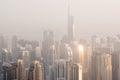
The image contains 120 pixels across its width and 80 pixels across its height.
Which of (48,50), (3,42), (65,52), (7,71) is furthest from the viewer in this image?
(48,50)

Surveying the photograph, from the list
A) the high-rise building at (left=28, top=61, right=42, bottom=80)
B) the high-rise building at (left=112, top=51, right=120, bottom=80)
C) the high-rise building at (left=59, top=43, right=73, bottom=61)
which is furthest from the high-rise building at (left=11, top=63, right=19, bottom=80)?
the high-rise building at (left=112, top=51, right=120, bottom=80)

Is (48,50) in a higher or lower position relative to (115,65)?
higher

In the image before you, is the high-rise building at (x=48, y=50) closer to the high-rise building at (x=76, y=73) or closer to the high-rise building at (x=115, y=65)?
the high-rise building at (x=76, y=73)

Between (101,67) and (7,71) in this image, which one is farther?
(101,67)

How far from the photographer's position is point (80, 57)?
3807 millimetres

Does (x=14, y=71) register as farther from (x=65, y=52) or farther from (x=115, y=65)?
(x=115, y=65)

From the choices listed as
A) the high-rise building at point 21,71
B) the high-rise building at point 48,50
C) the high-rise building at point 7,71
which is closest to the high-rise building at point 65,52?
the high-rise building at point 48,50

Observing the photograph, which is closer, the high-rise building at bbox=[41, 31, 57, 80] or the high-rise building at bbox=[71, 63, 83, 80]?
the high-rise building at bbox=[71, 63, 83, 80]

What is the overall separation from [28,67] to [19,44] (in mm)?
377

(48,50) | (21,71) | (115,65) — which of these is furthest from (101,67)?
(21,71)

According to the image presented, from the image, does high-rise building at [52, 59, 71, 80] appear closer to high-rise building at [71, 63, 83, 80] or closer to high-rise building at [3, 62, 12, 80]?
high-rise building at [71, 63, 83, 80]

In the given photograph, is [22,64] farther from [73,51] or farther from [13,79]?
[73,51]

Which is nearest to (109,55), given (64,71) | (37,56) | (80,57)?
(80,57)

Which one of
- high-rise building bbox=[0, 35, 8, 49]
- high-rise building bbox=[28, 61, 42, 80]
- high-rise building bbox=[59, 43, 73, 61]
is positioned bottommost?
high-rise building bbox=[28, 61, 42, 80]
